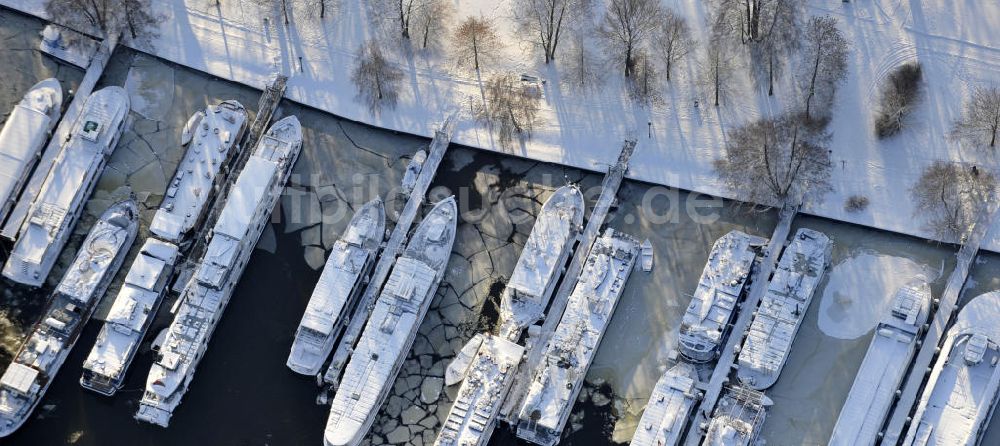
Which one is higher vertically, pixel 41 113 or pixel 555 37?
pixel 555 37

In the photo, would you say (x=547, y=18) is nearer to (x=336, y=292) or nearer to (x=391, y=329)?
(x=336, y=292)

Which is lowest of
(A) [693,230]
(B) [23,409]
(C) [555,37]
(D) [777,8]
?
(B) [23,409]

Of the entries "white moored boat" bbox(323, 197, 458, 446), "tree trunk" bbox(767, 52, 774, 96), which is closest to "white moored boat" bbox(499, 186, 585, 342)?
"white moored boat" bbox(323, 197, 458, 446)

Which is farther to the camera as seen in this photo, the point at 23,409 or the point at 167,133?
the point at 167,133

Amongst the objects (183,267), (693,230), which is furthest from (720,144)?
(183,267)

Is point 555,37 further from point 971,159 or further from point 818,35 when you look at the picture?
point 971,159

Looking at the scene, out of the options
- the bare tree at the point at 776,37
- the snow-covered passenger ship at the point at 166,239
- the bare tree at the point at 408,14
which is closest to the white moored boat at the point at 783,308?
the bare tree at the point at 776,37

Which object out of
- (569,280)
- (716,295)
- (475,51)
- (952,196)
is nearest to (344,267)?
(569,280)

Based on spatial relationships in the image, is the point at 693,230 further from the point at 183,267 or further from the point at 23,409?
the point at 23,409
